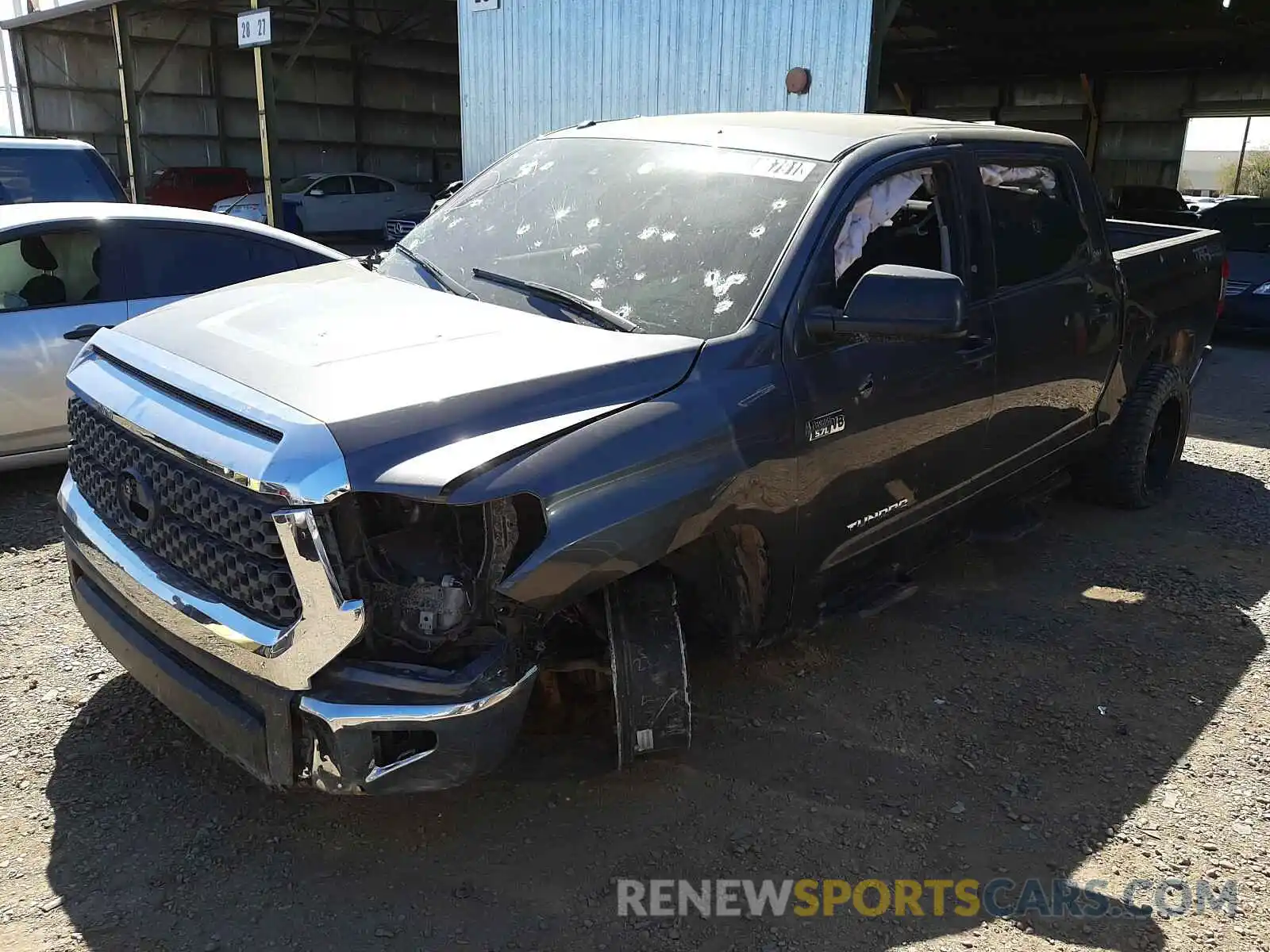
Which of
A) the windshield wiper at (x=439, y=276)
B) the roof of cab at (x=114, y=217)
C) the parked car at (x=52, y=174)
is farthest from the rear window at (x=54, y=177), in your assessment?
the windshield wiper at (x=439, y=276)

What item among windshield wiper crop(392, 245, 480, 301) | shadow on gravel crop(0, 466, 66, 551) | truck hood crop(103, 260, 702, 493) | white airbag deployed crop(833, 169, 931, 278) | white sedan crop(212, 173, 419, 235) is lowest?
white sedan crop(212, 173, 419, 235)

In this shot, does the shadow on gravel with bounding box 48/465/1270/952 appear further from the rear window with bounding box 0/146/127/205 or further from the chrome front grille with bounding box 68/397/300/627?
the rear window with bounding box 0/146/127/205

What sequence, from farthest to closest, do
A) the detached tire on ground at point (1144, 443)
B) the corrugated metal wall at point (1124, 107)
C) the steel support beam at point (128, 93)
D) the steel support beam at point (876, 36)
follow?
the corrugated metal wall at point (1124, 107) < the steel support beam at point (128, 93) < the steel support beam at point (876, 36) < the detached tire on ground at point (1144, 443)

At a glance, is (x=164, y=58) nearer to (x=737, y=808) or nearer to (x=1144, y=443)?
(x=1144, y=443)

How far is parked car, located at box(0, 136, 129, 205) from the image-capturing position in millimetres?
8383

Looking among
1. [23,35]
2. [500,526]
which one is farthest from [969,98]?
[500,526]

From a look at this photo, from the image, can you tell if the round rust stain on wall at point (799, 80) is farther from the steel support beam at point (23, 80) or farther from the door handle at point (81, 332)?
the steel support beam at point (23, 80)

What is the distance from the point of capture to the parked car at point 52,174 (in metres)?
8.38

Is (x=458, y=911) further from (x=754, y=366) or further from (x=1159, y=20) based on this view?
(x=1159, y=20)

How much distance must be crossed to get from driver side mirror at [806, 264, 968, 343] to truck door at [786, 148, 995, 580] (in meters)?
0.12

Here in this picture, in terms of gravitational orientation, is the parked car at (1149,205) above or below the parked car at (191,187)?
above

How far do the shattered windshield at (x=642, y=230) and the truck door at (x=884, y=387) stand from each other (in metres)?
0.21

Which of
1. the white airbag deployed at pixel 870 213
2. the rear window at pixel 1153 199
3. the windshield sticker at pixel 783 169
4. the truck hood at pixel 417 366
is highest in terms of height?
the windshield sticker at pixel 783 169

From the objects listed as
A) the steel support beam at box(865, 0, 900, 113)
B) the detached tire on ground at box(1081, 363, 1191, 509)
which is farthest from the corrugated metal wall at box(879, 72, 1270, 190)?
the detached tire on ground at box(1081, 363, 1191, 509)
